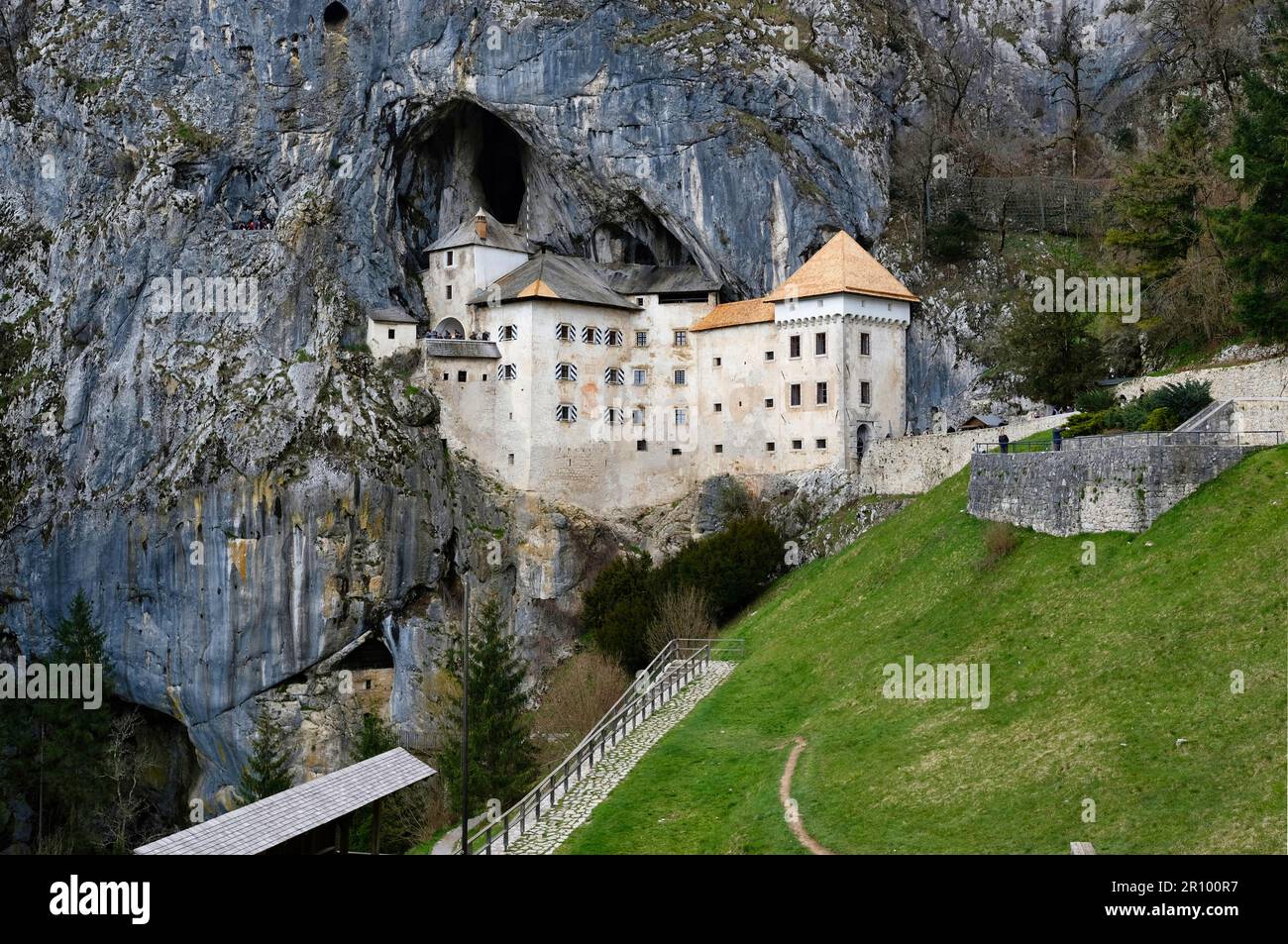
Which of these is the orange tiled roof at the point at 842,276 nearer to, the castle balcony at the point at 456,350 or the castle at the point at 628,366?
the castle at the point at 628,366

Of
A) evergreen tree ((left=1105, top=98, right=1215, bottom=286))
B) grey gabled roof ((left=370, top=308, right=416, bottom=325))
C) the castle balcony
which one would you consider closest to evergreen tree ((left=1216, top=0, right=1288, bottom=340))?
evergreen tree ((left=1105, top=98, right=1215, bottom=286))

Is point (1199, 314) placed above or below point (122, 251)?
below

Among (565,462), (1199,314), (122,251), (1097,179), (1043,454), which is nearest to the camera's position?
(1043,454)

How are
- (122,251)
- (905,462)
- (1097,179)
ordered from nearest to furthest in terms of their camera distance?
(905,462)
(122,251)
(1097,179)

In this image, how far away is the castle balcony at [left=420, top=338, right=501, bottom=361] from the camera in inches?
2564

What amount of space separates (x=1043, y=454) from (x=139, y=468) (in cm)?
4466

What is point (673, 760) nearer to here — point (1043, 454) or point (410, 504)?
point (1043, 454)

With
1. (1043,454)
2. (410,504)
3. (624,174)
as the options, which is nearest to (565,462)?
(410,504)

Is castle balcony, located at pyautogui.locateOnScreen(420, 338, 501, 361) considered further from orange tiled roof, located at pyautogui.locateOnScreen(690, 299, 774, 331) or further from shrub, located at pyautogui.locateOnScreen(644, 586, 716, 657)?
shrub, located at pyautogui.locateOnScreen(644, 586, 716, 657)

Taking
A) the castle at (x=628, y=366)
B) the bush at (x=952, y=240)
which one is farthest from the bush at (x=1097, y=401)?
the bush at (x=952, y=240)

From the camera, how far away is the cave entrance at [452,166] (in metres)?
70.6

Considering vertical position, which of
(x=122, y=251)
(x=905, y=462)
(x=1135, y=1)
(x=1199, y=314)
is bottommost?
(x=905, y=462)

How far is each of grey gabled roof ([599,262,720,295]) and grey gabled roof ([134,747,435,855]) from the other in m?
40.6

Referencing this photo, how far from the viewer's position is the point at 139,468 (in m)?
69.1
